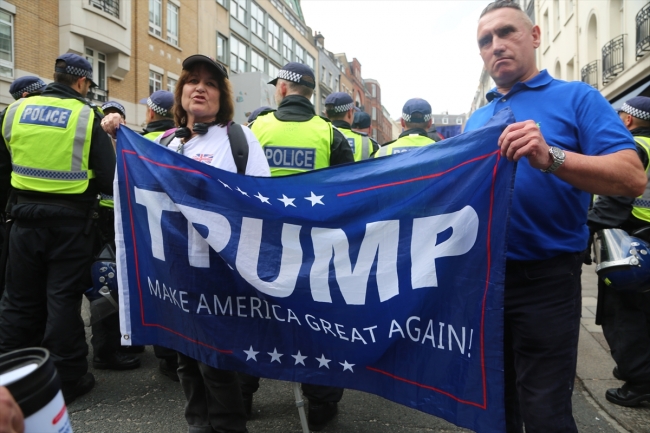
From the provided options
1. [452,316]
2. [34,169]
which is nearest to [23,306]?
[34,169]

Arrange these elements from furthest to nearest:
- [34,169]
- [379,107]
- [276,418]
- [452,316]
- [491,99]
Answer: [379,107] < [34,169] < [276,418] < [491,99] < [452,316]

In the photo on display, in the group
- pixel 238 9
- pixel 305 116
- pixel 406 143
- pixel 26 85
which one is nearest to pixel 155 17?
pixel 238 9

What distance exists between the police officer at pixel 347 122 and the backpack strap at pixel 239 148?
2.52 metres

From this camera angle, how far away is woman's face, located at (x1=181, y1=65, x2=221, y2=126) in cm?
272

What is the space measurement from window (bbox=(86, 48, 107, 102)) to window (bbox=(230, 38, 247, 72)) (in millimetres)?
10742

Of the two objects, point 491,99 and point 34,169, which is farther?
point 34,169

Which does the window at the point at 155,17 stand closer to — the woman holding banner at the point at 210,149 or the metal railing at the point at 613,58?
the metal railing at the point at 613,58

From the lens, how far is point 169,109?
450cm

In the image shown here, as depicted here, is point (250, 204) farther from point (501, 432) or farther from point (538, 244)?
point (501, 432)

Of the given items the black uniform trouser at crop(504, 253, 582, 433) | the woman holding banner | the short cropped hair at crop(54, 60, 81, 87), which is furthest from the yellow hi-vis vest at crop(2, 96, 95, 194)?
the black uniform trouser at crop(504, 253, 582, 433)

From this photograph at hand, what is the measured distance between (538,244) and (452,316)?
448 mm

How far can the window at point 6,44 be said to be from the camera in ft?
46.0

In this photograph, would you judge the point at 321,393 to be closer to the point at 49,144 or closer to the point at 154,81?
the point at 49,144

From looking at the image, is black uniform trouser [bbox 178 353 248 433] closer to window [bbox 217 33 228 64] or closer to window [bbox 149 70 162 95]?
window [bbox 149 70 162 95]
